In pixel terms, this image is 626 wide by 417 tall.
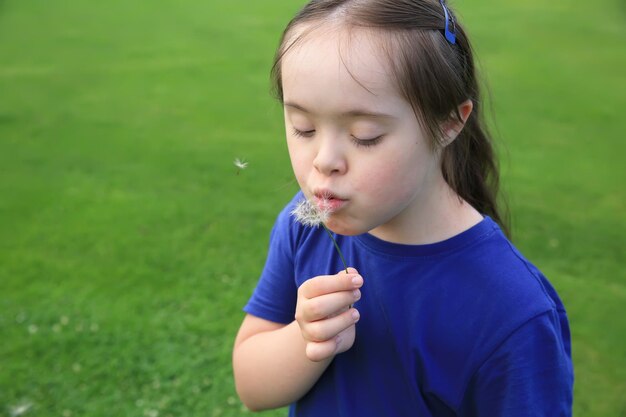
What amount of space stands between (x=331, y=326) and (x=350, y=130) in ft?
1.33

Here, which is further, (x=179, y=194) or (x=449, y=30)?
(x=179, y=194)

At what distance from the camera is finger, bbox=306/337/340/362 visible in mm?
Answer: 1480

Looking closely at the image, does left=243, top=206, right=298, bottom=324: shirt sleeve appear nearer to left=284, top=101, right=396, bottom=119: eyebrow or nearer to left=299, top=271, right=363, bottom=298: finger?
left=299, top=271, right=363, bottom=298: finger

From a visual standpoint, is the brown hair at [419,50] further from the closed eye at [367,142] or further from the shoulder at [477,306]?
the shoulder at [477,306]

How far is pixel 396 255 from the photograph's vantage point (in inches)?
62.2

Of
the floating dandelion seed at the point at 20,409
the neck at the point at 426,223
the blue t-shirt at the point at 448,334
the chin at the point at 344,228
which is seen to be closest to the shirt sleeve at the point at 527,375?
the blue t-shirt at the point at 448,334

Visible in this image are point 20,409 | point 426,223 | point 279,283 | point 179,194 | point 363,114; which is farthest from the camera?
point 179,194

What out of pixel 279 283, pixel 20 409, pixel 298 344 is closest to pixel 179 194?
pixel 20 409

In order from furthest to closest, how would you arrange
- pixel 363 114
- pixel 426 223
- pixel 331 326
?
pixel 426 223 → pixel 331 326 → pixel 363 114

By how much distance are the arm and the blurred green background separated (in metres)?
1.13

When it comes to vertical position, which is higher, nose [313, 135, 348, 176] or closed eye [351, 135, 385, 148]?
closed eye [351, 135, 385, 148]

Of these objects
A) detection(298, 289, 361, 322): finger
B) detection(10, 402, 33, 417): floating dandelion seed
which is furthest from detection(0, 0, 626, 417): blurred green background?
detection(298, 289, 361, 322): finger

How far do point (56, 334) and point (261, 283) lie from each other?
7.90 ft

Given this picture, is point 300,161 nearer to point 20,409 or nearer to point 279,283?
point 279,283
